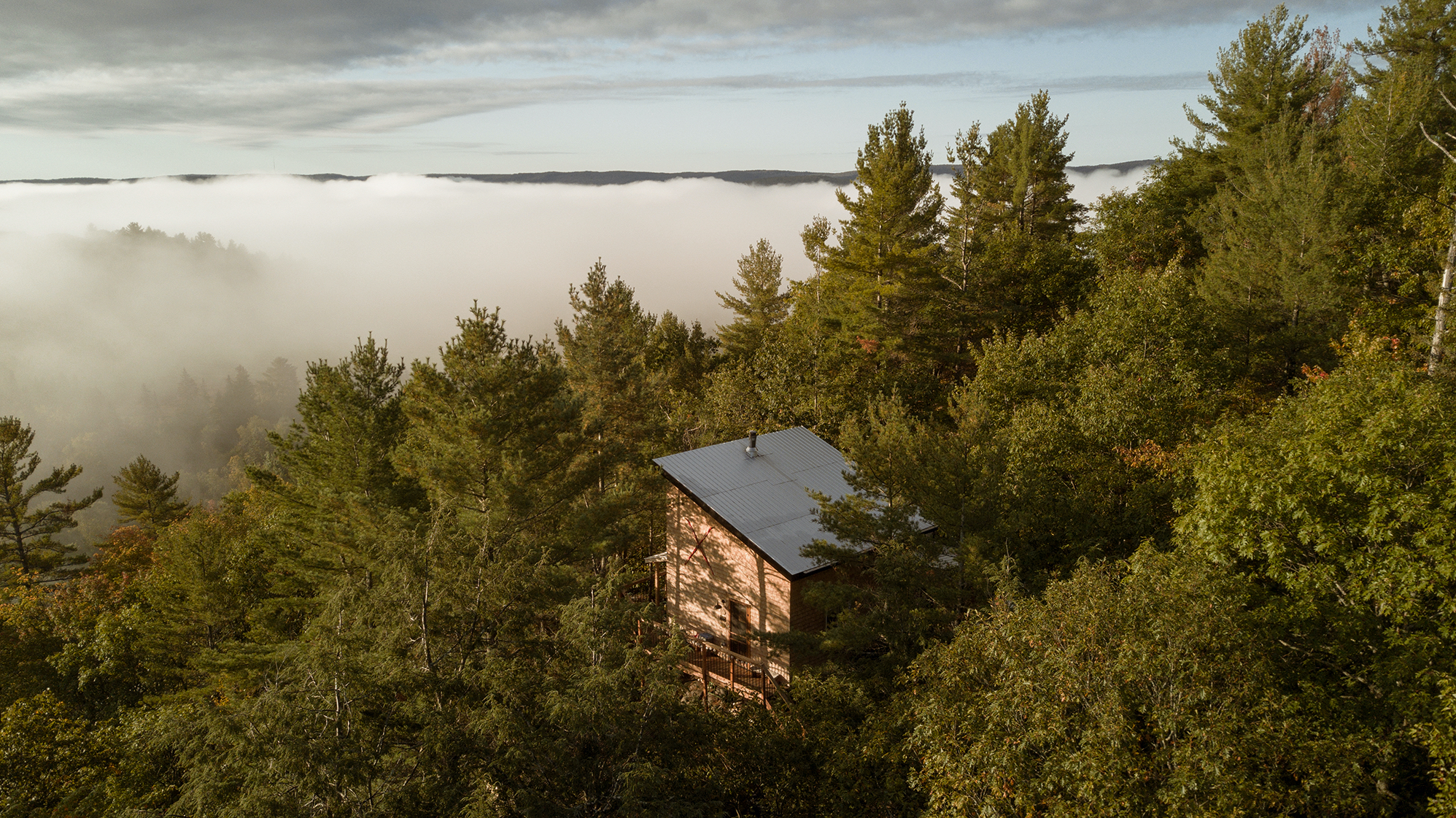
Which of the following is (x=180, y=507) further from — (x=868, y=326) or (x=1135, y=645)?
(x=1135, y=645)

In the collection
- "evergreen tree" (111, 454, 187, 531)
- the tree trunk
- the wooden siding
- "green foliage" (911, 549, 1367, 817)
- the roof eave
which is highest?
the tree trunk

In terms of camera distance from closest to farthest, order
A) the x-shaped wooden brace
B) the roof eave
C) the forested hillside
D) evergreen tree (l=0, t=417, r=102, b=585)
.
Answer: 1. the forested hillside
2. the roof eave
3. the x-shaped wooden brace
4. evergreen tree (l=0, t=417, r=102, b=585)

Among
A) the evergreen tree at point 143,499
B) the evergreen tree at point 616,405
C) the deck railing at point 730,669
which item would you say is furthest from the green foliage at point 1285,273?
the evergreen tree at point 143,499

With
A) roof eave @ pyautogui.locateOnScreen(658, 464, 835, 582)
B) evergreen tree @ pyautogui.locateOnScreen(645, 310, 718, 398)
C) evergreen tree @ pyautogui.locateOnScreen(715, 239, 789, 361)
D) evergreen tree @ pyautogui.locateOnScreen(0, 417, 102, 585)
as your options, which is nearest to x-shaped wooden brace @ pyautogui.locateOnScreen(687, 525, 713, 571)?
roof eave @ pyautogui.locateOnScreen(658, 464, 835, 582)

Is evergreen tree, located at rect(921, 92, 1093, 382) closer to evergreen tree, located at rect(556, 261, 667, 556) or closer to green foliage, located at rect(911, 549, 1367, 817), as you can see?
evergreen tree, located at rect(556, 261, 667, 556)

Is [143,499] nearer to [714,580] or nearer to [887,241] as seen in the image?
[714,580]

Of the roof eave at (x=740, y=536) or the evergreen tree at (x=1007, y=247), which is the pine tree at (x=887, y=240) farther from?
the roof eave at (x=740, y=536)
